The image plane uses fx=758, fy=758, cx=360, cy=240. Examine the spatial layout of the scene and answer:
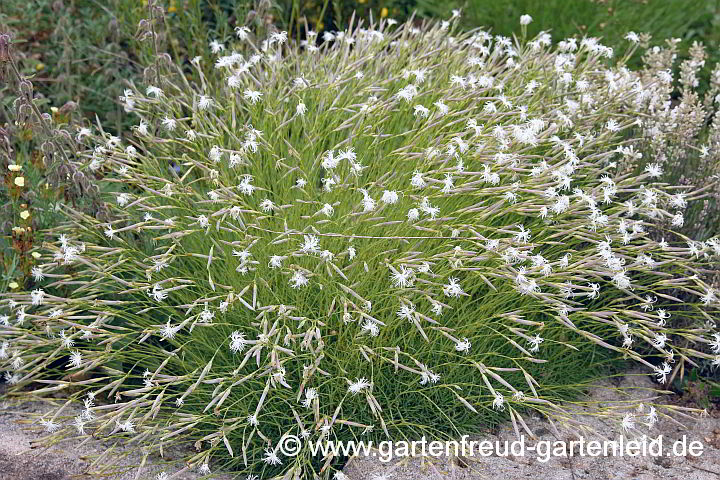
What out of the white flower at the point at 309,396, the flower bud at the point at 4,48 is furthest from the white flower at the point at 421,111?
the flower bud at the point at 4,48

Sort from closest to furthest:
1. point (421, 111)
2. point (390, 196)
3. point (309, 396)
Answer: point (309, 396), point (390, 196), point (421, 111)

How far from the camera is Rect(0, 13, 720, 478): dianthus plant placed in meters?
2.68

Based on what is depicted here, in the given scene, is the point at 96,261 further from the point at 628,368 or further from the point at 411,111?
the point at 628,368

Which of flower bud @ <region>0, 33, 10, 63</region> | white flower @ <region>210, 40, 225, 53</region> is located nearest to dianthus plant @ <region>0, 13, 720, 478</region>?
white flower @ <region>210, 40, 225, 53</region>

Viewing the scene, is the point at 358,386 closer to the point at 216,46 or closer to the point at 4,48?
the point at 4,48

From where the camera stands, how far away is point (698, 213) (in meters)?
3.46

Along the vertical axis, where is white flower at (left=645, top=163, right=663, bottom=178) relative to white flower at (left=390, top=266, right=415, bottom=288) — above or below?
above

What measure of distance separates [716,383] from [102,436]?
8.27ft

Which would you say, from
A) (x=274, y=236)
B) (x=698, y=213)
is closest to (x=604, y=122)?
(x=698, y=213)

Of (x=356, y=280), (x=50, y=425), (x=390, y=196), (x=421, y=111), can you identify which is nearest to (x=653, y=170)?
(x=421, y=111)

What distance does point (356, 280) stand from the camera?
290 cm

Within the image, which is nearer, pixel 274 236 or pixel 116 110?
pixel 274 236

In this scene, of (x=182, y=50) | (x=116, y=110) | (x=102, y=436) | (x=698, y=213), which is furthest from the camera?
(x=182, y=50)

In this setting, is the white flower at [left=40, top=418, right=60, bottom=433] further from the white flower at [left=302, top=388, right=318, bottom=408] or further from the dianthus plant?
the white flower at [left=302, top=388, right=318, bottom=408]
